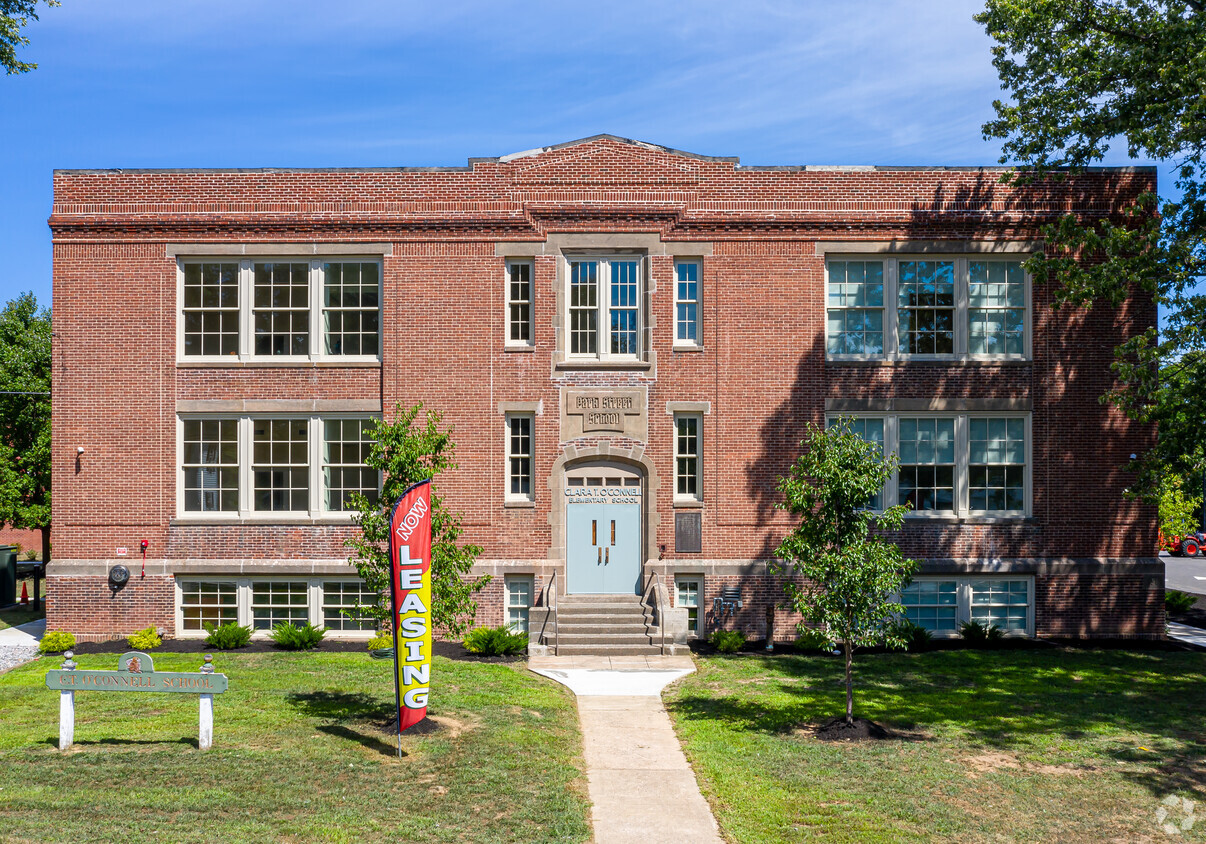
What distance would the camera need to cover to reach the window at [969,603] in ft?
70.1

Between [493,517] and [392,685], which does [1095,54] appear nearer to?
[493,517]

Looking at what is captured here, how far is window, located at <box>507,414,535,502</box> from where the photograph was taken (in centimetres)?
2128

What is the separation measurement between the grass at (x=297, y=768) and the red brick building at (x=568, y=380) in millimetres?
5285

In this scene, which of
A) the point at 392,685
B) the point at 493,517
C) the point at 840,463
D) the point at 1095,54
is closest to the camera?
the point at 840,463

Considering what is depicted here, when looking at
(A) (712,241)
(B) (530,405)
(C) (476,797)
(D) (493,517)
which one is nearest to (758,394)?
(A) (712,241)

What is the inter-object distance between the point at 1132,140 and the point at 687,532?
1215 centimetres

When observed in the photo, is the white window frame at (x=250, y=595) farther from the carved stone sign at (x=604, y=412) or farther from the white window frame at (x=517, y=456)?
the carved stone sign at (x=604, y=412)

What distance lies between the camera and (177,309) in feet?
69.9

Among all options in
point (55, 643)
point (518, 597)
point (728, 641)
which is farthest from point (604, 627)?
point (55, 643)

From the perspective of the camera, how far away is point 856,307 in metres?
21.5

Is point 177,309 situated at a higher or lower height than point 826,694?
higher

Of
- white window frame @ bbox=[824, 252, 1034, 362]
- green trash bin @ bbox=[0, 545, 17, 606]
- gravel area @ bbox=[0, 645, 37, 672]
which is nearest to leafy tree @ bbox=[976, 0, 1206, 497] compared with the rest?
white window frame @ bbox=[824, 252, 1034, 362]

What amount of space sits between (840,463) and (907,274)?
977 cm

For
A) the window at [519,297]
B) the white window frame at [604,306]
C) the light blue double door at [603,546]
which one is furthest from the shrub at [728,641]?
the window at [519,297]
